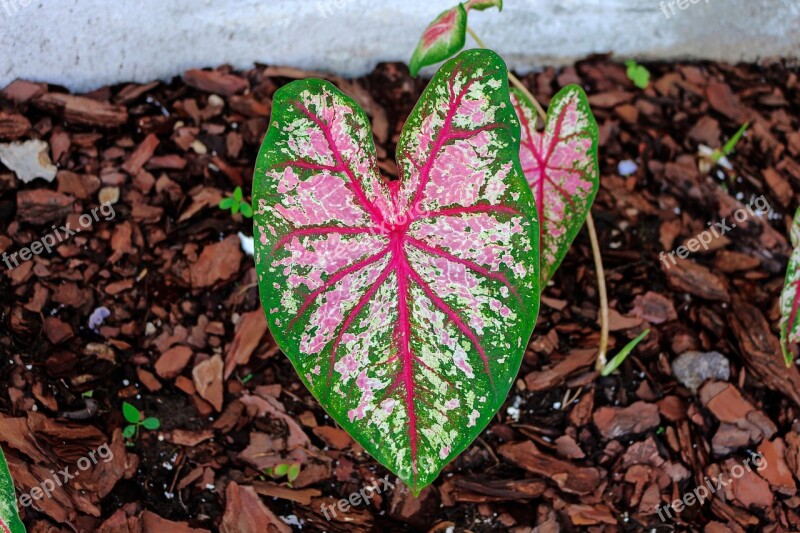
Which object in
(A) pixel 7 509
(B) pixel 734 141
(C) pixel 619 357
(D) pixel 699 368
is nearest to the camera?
(A) pixel 7 509

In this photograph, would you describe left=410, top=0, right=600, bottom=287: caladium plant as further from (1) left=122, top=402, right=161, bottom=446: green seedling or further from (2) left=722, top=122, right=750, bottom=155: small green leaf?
(1) left=122, top=402, right=161, bottom=446: green seedling

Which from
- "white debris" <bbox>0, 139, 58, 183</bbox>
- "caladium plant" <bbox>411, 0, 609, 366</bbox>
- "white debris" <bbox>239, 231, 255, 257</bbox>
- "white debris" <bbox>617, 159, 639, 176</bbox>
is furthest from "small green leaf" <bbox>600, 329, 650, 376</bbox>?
"white debris" <bbox>0, 139, 58, 183</bbox>

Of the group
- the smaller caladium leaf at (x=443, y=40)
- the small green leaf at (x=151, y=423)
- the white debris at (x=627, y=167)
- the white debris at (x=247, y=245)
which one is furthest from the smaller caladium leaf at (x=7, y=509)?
the white debris at (x=627, y=167)

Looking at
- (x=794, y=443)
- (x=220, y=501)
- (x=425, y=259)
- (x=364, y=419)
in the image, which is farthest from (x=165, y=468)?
(x=794, y=443)

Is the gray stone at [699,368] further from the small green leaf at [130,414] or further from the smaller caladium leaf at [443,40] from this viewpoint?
the small green leaf at [130,414]

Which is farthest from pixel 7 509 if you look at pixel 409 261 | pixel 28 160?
pixel 28 160

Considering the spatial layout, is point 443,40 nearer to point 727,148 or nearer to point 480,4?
point 480,4
